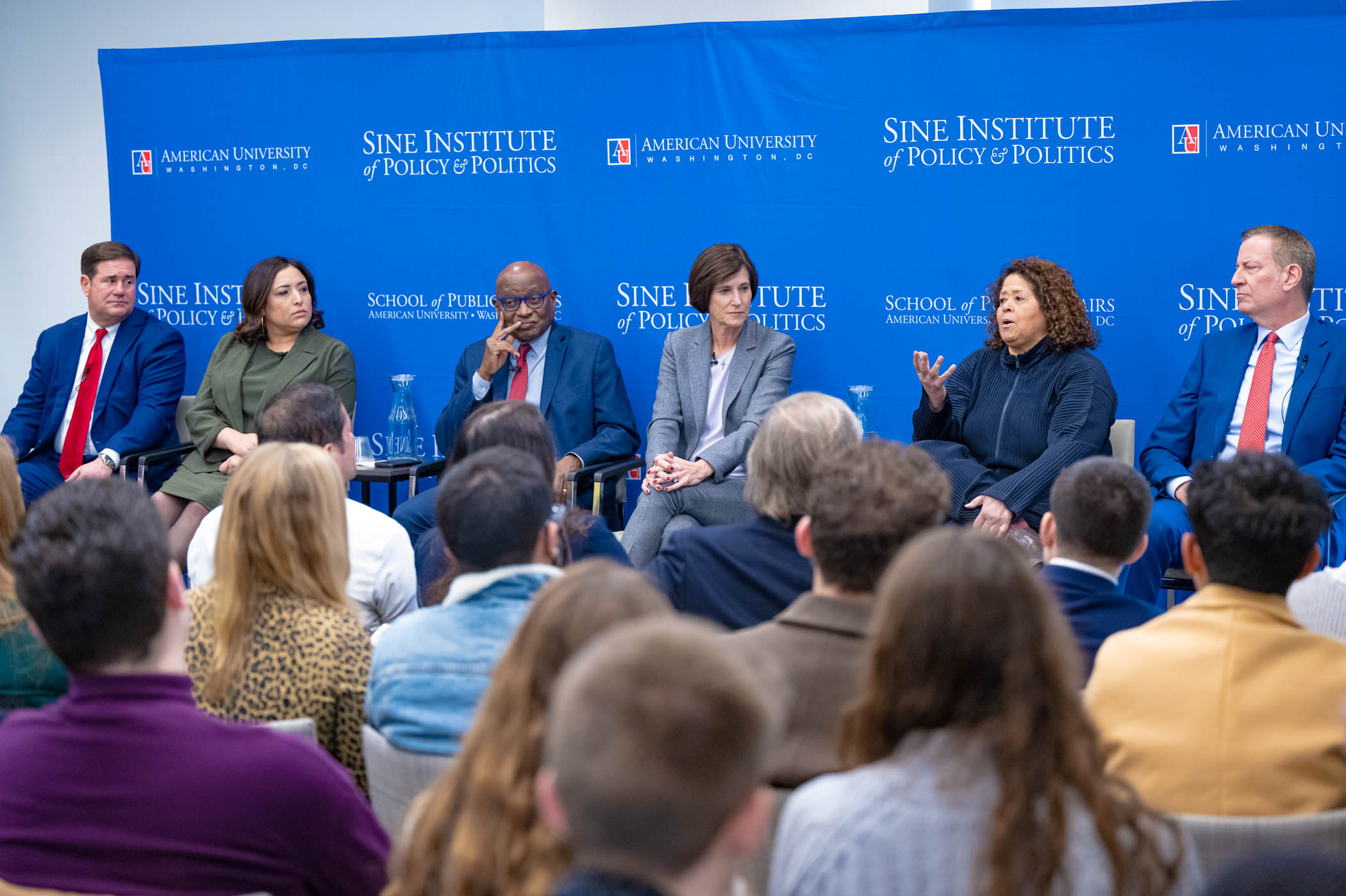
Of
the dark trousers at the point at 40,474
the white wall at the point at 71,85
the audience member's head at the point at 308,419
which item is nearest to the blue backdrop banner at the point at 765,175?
the white wall at the point at 71,85

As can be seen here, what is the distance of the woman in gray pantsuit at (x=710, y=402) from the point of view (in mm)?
4527

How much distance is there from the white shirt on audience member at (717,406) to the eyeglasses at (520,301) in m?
0.75

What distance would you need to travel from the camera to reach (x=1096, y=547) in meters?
2.22

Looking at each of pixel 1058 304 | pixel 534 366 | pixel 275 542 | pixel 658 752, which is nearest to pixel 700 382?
pixel 534 366

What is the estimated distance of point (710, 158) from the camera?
5.04m

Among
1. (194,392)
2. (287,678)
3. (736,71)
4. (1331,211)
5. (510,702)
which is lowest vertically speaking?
(287,678)

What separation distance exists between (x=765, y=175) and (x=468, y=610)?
340 cm

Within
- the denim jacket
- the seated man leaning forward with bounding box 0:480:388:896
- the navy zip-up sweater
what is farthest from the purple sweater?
the navy zip-up sweater

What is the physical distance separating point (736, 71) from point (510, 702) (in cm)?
415

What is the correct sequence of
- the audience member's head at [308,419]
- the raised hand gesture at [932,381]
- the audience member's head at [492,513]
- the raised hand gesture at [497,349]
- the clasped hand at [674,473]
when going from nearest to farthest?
the audience member's head at [492,513] → the audience member's head at [308,419] → the raised hand gesture at [932,381] → the clasped hand at [674,473] → the raised hand gesture at [497,349]

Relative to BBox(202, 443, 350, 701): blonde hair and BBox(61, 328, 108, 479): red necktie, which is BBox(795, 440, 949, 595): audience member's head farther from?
BBox(61, 328, 108, 479): red necktie

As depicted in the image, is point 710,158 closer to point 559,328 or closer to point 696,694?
point 559,328

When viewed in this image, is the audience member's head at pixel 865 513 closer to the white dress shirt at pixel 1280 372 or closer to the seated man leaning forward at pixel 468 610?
the seated man leaning forward at pixel 468 610

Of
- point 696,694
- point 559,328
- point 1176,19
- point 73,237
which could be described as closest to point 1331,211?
point 1176,19
